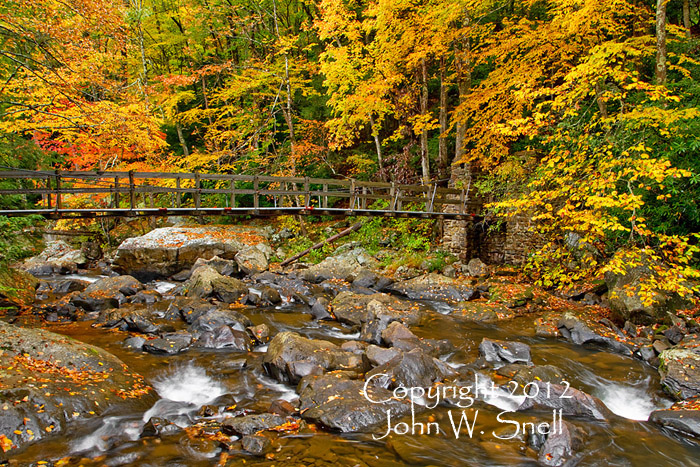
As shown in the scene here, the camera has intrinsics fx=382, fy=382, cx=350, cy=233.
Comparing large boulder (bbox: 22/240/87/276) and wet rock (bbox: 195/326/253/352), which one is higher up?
large boulder (bbox: 22/240/87/276)

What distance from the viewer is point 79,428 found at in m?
4.96

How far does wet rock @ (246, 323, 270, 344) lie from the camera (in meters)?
8.64

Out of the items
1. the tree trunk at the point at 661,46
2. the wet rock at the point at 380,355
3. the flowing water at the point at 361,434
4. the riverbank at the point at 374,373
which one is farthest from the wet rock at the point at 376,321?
the tree trunk at the point at 661,46

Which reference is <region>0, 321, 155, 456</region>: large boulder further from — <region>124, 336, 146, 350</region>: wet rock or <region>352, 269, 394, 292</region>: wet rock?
<region>352, 269, 394, 292</region>: wet rock

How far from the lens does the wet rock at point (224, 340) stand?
817 cm

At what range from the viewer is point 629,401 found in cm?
649

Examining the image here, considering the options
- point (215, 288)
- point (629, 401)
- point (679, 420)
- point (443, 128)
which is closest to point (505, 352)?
point (629, 401)

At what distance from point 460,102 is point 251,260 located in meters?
10.7

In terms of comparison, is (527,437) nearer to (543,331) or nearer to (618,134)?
(543,331)

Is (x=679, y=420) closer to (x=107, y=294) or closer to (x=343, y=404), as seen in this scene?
(x=343, y=404)

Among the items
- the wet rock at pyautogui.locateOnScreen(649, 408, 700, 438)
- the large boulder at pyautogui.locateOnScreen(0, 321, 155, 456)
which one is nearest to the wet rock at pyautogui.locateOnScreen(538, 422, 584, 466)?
the wet rock at pyautogui.locateOnScreen(649, 408, 700, 438)

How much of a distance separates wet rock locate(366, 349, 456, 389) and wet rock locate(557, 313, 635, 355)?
3.82 metres

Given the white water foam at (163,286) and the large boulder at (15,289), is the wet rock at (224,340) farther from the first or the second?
the large boulder at (15,289)

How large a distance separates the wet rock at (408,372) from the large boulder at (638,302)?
4.86 meters
